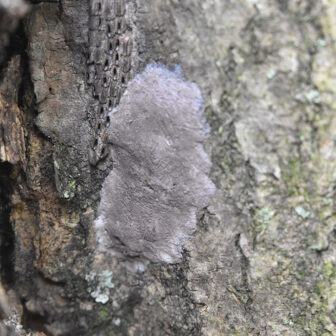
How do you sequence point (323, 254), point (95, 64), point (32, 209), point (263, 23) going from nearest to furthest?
1. point (263, 23)
2. point (323, 254)
3. point (95, 64)
4. point (32, 209)

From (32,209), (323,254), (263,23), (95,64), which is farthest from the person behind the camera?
(32,209)

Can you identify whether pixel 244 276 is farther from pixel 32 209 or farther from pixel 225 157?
pixel 32 209

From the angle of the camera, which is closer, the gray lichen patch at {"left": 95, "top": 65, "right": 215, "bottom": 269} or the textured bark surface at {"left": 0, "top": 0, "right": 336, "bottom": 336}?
the textured bark surface at {"left": 0, "top": 0, "right": 336, "bottom": 336}

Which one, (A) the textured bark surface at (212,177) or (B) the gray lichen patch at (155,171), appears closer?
(A) the textured bark surface at (212,177)

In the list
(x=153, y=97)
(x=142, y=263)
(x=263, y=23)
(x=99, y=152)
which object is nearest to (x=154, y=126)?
(x=153, y=97)
